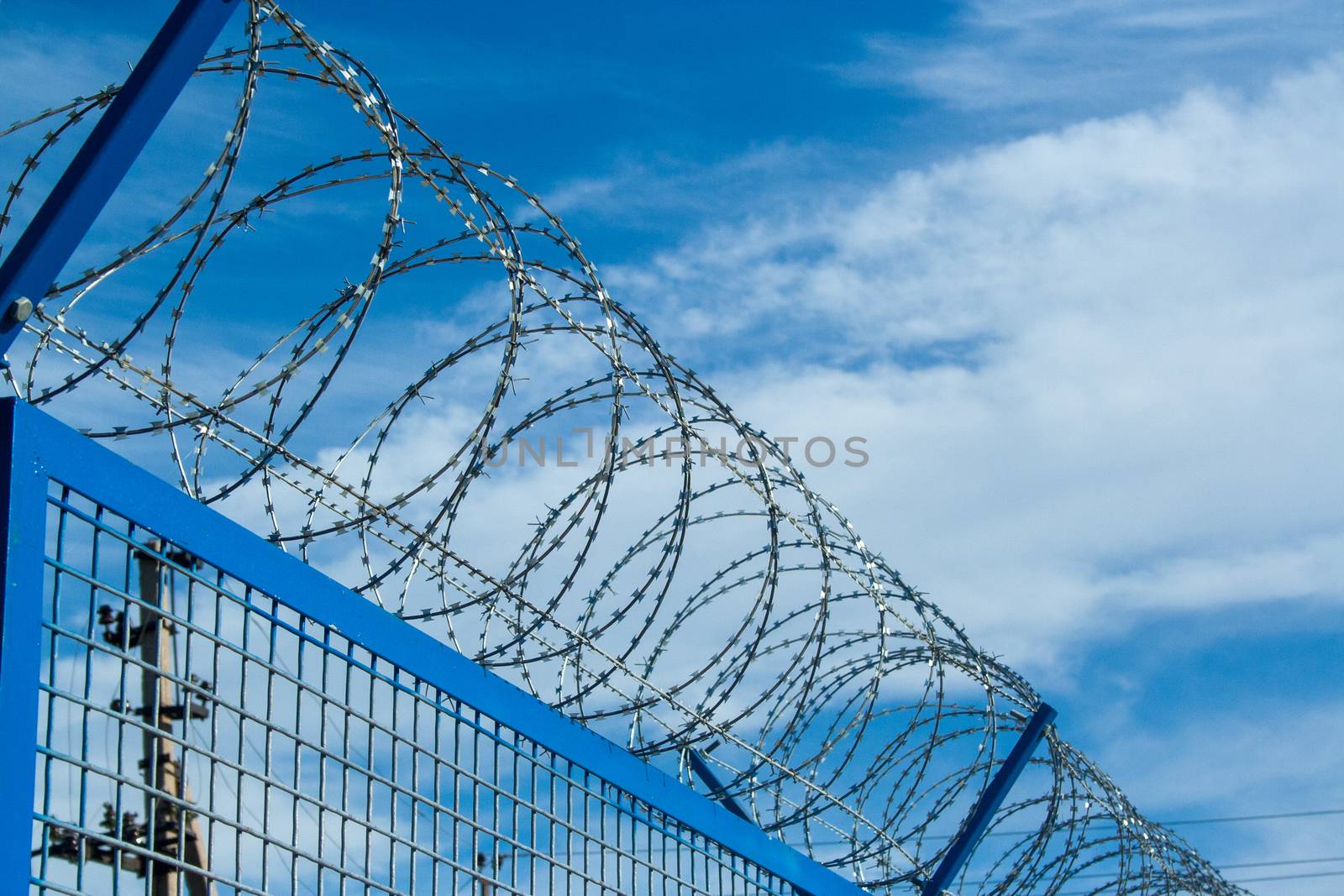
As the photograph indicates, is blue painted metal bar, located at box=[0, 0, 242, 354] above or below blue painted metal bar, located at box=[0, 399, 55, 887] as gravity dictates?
above

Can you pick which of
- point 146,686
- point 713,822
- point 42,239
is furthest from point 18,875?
point 146,686

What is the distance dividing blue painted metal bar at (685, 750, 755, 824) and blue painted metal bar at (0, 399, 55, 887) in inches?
173

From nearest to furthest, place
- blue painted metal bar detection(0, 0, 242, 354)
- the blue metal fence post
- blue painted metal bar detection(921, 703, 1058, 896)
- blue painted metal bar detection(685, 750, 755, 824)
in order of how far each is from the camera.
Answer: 1. the blue metal fence post
2. blue painted metal bar detection(0, 0, 242, 354)
3. blue painted metal bar detection(685, 750, 755, 824)
4. blue painted metal bar detection(921, 703, 1058, 896)

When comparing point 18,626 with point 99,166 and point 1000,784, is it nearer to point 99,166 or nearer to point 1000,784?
point 99,166

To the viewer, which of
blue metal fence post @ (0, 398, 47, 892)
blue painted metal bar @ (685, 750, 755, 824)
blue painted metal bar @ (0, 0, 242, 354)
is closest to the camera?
blue metal fence post @ (0, 398, 47, 892)

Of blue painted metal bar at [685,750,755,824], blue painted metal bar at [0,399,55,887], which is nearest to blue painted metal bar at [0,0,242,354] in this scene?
blue painted metal bar at [0,399,55,887]

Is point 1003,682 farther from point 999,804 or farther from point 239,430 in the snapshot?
point 239,430

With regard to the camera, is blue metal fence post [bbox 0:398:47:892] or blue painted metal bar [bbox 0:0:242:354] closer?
blue metal fence post [bbox 0:398:47:892]

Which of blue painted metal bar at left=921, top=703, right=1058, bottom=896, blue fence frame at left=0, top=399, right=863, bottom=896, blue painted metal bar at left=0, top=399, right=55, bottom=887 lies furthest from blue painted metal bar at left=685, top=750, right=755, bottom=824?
blue painted metal bar at left=0, top=399, right=55, bottom=887

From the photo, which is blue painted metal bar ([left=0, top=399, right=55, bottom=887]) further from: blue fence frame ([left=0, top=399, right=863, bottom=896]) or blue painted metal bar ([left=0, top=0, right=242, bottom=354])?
blue painted metal bar ([left=0, top=0, right=242, bottom=354])

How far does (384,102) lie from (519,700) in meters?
2.69

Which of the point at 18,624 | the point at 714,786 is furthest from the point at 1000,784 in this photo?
the point at 18,624

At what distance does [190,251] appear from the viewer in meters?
4.71

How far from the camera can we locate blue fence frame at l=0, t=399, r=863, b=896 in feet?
13.8
